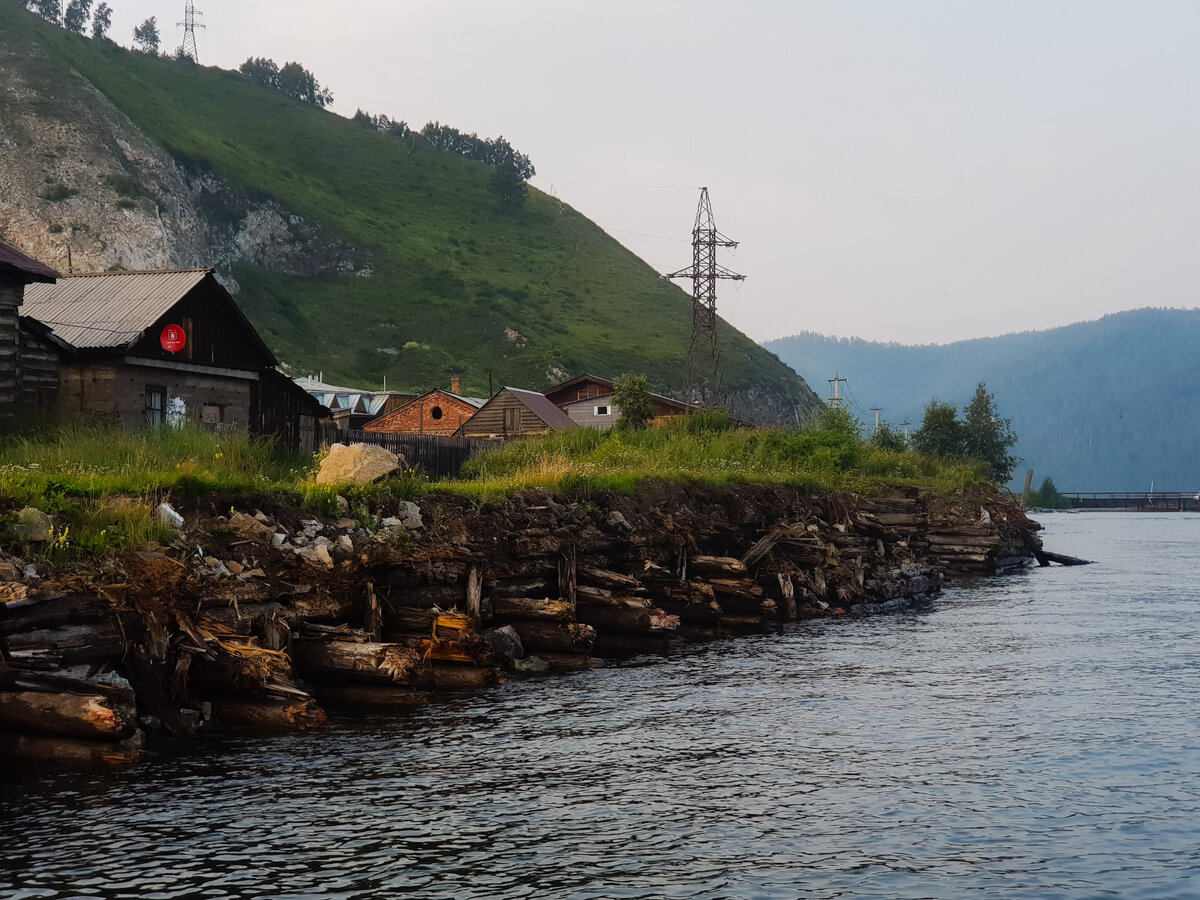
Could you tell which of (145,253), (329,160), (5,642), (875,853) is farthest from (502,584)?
(329,160)

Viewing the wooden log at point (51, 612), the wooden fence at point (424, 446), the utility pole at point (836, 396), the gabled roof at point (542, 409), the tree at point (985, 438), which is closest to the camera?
the wooden log at point (51, 612)

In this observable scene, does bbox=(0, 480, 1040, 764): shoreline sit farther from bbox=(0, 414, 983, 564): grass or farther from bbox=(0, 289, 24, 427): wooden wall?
bbox=(0, 289, 24, 427): wooden wall

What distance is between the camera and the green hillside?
440 ft

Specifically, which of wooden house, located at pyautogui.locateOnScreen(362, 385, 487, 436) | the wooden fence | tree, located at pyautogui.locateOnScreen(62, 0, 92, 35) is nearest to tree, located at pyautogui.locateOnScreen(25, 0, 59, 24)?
tree, located at pyautogui.locateOnScreen(62, 0, 92, 35)

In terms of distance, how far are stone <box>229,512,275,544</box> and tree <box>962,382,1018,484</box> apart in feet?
291

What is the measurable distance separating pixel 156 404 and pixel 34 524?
2049 cm

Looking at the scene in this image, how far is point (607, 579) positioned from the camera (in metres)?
23.8

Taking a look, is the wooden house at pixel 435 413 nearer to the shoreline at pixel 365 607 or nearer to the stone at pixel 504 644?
the shoreline at pixel 365 607

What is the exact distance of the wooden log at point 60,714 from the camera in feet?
41.2

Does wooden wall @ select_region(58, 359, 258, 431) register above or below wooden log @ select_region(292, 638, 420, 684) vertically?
above

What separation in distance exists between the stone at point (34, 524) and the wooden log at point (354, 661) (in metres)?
3.94

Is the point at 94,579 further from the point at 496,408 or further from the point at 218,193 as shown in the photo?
the point at 218,193

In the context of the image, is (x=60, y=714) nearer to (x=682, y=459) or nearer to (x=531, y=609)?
(x=531, y=609)

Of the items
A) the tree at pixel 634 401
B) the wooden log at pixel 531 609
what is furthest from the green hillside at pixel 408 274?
the wooden log at pixel 531 609
